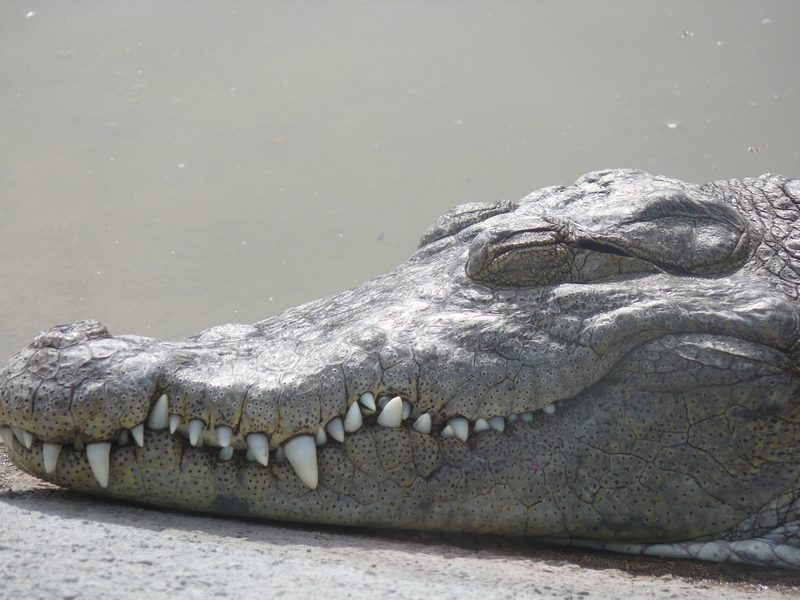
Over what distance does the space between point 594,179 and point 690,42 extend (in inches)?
249

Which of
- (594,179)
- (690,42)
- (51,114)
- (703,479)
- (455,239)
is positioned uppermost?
(690,42)

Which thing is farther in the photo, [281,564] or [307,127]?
[307,127]

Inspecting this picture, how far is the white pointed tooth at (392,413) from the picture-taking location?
7.68 ft

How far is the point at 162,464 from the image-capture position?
2283 mm

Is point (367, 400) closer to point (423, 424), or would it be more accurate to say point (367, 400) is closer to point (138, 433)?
point (423, 424)

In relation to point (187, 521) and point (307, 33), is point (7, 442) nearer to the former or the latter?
point (187, 521)

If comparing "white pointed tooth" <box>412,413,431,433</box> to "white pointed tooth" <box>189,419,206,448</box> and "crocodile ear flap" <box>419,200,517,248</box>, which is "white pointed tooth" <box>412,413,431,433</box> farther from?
"crocodile ear flap" <box>419,200,517,248</box>

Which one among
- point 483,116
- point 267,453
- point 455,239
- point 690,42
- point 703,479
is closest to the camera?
point 267,453

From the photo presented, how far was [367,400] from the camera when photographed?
2.34 m

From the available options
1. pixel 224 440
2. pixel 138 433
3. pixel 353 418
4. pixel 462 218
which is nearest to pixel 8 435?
pixel 138 433

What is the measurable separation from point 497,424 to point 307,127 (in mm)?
5589

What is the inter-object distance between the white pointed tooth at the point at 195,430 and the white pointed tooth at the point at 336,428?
1.29ft

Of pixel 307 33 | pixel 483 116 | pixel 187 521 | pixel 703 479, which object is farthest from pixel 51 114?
pixel 703 479

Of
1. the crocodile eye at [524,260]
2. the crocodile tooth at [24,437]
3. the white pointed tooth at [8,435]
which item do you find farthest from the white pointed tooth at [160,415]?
the crocodile eye at [524,260]
